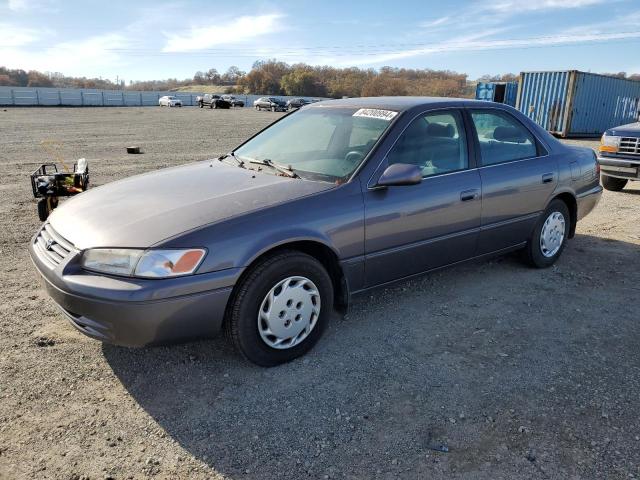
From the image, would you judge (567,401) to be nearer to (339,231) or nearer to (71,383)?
(339,231)

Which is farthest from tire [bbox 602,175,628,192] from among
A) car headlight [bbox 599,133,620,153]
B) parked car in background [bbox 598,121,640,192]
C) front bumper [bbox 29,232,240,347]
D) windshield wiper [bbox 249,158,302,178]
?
front bumper [bbox 29,232,240,347]

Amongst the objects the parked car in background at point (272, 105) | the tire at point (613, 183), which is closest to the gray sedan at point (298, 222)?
the tire at point (613, 183)

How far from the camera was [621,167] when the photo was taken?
29.0 ft

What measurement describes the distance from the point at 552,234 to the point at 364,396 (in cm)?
307

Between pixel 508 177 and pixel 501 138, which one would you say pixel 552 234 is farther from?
pixel 501 138

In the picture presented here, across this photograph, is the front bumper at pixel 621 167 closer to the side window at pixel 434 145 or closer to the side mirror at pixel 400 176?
the side window at pixel 434 145

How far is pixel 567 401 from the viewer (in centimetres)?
293

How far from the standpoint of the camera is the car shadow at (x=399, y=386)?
8.18 feet

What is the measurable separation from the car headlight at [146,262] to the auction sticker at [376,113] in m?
1.82

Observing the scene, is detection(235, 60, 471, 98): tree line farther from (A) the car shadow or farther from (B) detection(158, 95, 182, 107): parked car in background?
(A) the car shadow

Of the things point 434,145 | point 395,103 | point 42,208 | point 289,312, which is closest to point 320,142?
point 395,103

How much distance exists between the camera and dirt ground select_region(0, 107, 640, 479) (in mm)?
2432

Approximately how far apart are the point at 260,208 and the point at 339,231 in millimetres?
552

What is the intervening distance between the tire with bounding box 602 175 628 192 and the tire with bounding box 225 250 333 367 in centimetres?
830
